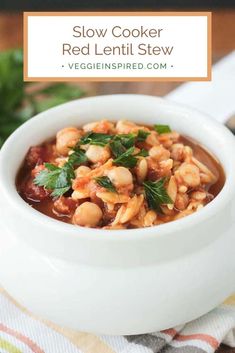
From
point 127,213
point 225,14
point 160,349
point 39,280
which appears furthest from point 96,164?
point 225,14

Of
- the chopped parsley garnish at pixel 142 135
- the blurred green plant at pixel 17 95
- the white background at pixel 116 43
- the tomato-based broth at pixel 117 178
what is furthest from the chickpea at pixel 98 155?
the blurred green plant at pixel 17 95

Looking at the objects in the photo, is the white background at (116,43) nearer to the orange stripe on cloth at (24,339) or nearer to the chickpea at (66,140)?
the chickpea at (66,140)

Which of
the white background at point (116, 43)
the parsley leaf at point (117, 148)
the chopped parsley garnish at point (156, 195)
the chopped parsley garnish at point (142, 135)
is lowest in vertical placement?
the chopped parsley garnish at point (156, 195)

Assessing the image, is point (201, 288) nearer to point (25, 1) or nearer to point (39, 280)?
point (39, 280)

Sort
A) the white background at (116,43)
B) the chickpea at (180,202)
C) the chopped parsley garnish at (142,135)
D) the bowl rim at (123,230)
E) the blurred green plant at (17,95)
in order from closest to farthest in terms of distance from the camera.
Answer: the bowl rim at (123,230) < the chickpea at (180,202) < the chopped parsley garnish at (142,135) < the white background at (116,43) < the blurred green plant at (17,95)

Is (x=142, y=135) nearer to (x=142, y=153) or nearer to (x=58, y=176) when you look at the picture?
(x=142, y=153)

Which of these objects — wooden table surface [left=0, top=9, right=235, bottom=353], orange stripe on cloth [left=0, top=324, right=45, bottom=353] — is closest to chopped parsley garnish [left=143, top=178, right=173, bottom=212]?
orange stripe on cloth [left=0, top=324, right=45, bottom=353]

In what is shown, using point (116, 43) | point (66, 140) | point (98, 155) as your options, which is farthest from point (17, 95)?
point (98, 155)
